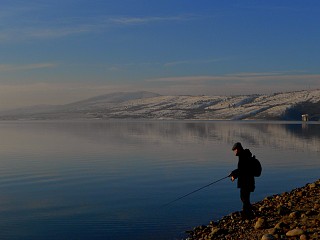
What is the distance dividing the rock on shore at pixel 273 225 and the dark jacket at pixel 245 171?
1308mm

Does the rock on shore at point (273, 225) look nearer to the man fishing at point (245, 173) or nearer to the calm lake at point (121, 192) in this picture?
the man fishing at point (245, 173)

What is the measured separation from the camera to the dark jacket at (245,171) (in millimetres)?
15914

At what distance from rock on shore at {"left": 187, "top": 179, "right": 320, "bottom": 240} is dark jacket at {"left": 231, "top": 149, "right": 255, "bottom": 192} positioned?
51.5 inches

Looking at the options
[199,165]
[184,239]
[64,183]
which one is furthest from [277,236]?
[199,165]

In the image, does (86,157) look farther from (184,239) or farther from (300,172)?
(184,239)

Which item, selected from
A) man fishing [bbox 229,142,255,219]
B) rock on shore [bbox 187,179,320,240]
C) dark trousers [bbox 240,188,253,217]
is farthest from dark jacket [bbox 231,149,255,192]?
rock on shore [bbox 187,179,320,240]

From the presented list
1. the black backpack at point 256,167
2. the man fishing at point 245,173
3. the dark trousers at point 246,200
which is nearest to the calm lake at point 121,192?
the dark trousers at point 246,200

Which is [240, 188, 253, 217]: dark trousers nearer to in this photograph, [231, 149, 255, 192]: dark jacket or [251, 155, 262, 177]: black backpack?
[231, 149, 255, 192]: dark jacket

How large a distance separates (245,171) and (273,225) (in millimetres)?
2211

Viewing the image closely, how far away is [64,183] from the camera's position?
94.4 feet

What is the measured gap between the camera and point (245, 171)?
16031 millimetres

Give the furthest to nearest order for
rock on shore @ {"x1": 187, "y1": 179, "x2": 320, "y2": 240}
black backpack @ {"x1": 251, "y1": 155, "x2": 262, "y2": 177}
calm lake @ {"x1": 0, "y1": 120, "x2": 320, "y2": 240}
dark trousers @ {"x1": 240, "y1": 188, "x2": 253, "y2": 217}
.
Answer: calm lake @ {"x1": 0, "y1": 120, "x2": 320, "y2": 240} < dark trousers @ {"x1": 240, "y1": 188, "x2": 253, "y2": 217} < black backpack @ {"x1": 251, "y1": 155, "x2": 262, "y2": 177} < rock on shore @ {"x1": 187, "y1": 179, "x2": 320, "y2": 240}

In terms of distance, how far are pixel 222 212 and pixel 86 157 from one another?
2760 cm

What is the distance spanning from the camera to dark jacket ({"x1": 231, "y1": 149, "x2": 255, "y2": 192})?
52.2 ft
